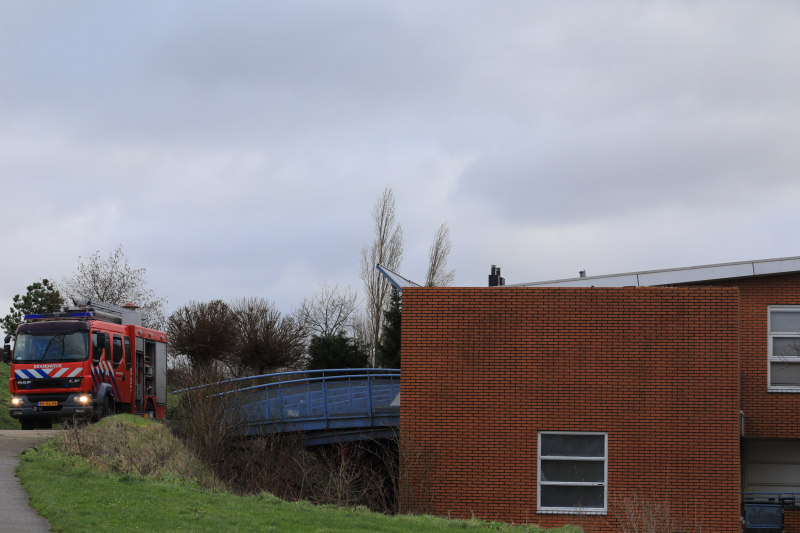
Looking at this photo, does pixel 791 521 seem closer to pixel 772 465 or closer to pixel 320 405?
pixel 772 465

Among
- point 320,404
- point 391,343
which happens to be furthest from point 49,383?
point 391,343

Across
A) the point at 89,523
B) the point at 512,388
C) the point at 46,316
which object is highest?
the point at 46,316

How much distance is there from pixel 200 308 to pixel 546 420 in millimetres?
28699

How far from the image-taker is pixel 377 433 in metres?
22.3

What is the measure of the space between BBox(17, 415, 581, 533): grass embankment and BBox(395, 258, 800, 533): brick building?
2.05m

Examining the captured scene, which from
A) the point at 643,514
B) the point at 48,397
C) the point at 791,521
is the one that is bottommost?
the point at 791,521

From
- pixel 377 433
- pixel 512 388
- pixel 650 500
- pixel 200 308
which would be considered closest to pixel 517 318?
pixel 512 388

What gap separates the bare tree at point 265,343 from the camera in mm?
42125

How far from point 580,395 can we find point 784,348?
16.0 feet

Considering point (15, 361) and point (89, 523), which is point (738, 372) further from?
point (15, 361)

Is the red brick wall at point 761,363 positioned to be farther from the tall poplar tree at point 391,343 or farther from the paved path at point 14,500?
the tall poplar tree at point 391,343

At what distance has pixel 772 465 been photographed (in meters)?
18.4

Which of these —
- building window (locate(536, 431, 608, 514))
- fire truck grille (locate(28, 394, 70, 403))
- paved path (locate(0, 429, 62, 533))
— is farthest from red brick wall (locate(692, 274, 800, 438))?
fire truck grille (locate(28, 394, 70, 403))

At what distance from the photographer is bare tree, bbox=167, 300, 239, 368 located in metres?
40.3
